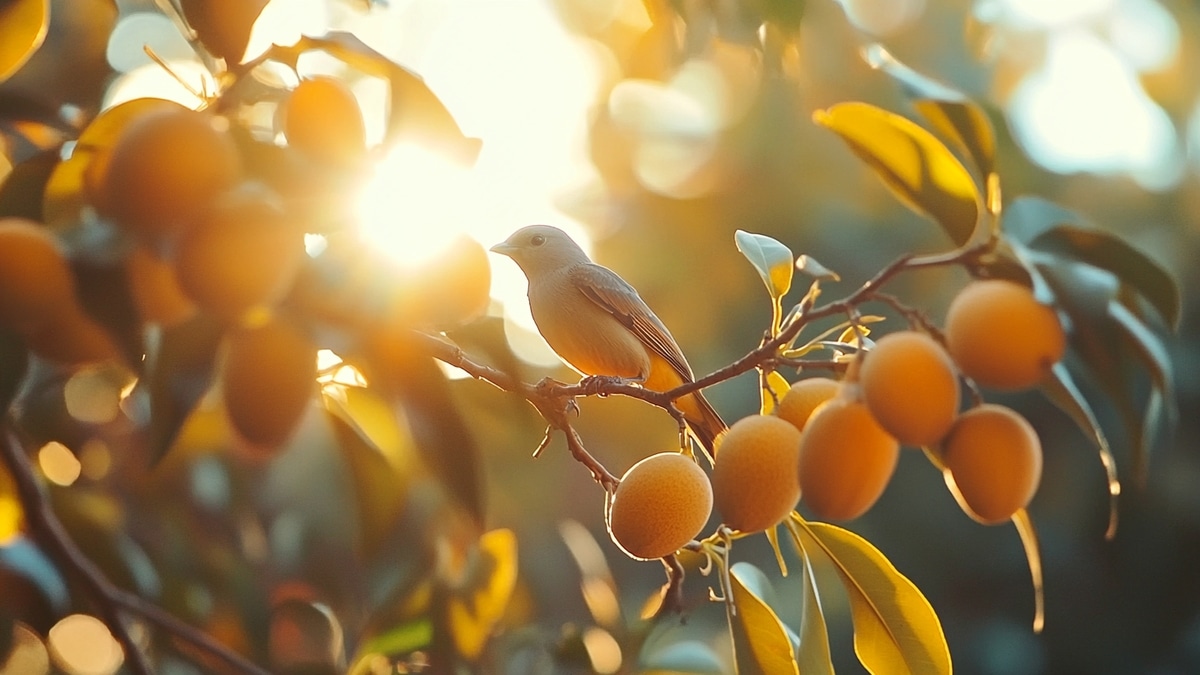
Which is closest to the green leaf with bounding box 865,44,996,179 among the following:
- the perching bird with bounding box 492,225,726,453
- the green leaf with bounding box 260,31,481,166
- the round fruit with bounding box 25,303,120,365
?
the green leaf with bounding box 260,31,481,166

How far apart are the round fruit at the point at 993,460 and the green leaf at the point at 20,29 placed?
756mm

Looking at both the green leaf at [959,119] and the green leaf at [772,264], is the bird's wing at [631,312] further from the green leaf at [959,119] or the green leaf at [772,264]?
the green leaf at [959,119]

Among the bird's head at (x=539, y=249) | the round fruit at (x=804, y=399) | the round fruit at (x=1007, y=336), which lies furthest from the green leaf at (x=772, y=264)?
the bird's head at (x=539, y=249)

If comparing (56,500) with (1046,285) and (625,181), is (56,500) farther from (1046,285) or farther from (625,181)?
(625,181)

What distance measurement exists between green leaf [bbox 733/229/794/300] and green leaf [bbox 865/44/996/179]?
284mm

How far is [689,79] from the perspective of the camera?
3217 millimetres

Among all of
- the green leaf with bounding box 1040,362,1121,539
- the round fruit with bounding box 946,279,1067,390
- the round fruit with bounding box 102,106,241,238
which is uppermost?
the round fruit with bounding box 102,106,241,238

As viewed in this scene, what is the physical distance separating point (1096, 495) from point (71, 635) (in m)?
4.07

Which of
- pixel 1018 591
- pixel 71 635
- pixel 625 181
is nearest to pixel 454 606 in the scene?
pixel 71 635

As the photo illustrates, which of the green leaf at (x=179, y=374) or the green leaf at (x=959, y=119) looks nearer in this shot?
the green leaf at (x=179, y=374)

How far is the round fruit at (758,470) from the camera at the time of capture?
881mm

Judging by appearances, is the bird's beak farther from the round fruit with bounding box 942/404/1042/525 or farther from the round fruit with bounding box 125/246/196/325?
the round fruit with bounding box 125/246/196/325

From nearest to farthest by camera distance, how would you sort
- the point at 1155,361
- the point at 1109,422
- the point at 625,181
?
the point at 1155,361 < the point at 625,181 < the point at 1109,422

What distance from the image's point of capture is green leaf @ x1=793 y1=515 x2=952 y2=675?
Result: 103cm
